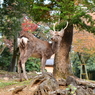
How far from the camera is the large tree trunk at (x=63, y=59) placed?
6.66m

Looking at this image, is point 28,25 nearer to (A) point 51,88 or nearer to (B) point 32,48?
(B) point 32,48

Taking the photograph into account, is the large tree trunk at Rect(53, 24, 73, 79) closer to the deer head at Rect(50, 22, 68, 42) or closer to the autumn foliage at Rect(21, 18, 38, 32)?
the deer head at Rect(50, 22, 68, 42)

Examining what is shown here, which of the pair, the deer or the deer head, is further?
the deer

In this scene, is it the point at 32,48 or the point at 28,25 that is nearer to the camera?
the point at 32,48

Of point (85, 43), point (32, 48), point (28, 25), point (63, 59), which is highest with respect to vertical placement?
point (28, 25)

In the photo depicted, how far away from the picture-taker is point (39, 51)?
7.09 meters

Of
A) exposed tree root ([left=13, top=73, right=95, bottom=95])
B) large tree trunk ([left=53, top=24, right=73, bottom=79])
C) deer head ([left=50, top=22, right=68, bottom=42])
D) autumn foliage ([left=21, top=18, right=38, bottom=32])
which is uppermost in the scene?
autumn foliage ([left=21, top=18, right=38, bottom=32])

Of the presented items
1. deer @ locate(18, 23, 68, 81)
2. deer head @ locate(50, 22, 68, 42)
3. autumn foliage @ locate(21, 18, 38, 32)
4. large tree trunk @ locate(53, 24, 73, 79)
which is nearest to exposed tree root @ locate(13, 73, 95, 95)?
large tree trunk @ locate(53, 24, 73, 79)

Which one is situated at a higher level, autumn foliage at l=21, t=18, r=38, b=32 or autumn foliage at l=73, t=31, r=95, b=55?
autumn foliage at l=21, t=18, r=38, b=32

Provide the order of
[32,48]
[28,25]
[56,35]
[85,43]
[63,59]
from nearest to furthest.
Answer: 1. [56,35]
2. [63,59]
3. [32,48]
4. [85,43]
5. [28,25]

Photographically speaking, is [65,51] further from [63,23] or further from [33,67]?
[33,67]

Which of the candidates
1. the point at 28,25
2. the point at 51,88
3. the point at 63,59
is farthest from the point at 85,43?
the point at 51,88

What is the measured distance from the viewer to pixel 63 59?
6.83 meters

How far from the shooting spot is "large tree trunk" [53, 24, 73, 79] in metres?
6.66
